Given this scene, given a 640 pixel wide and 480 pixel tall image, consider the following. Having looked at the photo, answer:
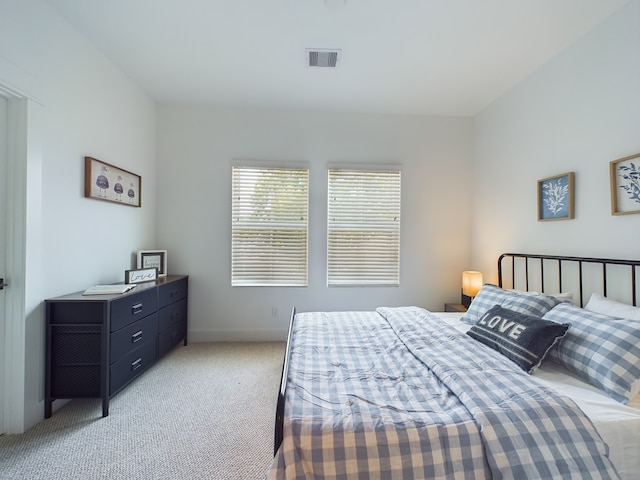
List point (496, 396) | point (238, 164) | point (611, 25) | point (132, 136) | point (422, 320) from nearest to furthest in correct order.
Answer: point (496, 396) < point (611, 25) < point (422, 320) < point (132, 136) < point (238, 164)

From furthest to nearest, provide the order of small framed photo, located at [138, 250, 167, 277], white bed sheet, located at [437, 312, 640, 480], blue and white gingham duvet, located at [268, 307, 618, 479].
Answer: small framed photo, located at [138, 250, 167, 277] → white bed sheet, located at [437, 312, 640, 480] → blue and white gingham duvet, located at [268, 307, 618, 479]

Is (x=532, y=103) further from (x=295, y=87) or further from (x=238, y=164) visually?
(x=238, y=164)

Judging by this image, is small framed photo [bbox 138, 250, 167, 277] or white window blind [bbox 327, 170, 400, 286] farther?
white window blind [bbox 327, 170, 400, 286]

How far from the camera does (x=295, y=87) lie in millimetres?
2857

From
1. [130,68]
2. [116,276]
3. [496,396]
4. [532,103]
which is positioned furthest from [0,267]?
[532,103]

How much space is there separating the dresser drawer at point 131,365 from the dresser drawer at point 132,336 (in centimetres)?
4

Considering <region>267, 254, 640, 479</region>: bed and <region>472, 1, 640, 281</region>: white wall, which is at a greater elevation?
<region>472, 1, 640, 281</region>: white wall

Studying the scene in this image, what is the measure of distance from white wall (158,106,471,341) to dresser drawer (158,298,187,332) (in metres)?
0.18

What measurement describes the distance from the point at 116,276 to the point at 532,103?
428cm

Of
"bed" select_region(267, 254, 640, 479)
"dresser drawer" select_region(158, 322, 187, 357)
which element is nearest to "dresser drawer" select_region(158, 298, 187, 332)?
"dresser drawer" select_region(158, 322, 187, 357)

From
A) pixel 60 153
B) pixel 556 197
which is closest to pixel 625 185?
pixel 556 197

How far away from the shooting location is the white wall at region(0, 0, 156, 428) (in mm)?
1783

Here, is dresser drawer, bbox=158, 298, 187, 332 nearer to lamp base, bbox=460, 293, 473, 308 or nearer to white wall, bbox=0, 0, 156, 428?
white wall, bbox=0, 0, 156, 428

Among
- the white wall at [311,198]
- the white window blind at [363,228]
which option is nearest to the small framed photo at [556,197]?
the white wall at [311,198]
